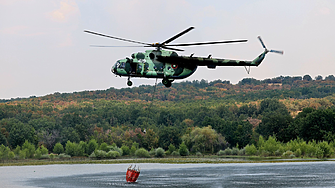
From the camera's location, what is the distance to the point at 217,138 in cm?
16250

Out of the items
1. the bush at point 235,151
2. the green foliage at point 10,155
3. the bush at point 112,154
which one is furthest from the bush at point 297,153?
the green foliage at point 10,155

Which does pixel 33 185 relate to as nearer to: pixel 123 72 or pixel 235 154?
pixel 123 72

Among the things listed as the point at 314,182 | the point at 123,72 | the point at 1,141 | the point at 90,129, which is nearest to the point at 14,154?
the point at 1,141

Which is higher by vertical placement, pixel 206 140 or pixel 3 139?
pixel 3 139

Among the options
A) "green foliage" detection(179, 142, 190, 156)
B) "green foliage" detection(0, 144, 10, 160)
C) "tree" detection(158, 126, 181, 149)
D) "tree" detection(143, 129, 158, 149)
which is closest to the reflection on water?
"green foliage" detection(0, 144, 10, 160)

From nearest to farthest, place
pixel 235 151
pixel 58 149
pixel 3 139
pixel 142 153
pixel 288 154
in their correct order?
pixel 288 154 < pixel 3 139 < pixel 235 151 < pixel 58 149 < pixel 142 153

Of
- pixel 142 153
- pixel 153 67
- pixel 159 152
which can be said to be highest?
pixel 153 67

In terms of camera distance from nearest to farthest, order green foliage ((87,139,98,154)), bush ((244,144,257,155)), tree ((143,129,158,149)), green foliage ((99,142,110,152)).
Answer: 1. bush ((244,144,257,155))
2. green foliage ((87,139,98,154))
3. green foliage ((99,142,110,152))
4. tree ((143,129,158,149))

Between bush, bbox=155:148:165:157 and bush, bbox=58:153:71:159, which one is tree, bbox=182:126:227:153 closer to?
bush, bbox=155:148:165:157

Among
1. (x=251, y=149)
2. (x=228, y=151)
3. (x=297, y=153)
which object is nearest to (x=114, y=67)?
(x=297, y=153)

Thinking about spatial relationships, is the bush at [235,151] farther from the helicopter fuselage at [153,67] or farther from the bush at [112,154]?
the helicopter fuselage at [153,67]

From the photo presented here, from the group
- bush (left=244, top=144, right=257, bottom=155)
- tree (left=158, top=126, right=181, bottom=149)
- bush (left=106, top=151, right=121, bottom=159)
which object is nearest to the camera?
bush (left=244, top=144, right=257, bottom=155)

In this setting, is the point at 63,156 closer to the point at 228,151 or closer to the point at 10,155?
the point at 10,155

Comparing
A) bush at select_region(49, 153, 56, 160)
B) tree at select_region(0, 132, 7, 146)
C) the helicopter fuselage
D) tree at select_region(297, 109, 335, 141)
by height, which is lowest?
bush at select_region(49, 153, 56, 160)
